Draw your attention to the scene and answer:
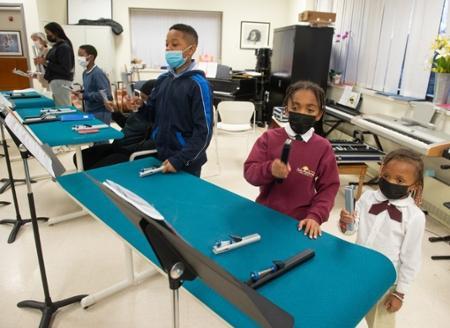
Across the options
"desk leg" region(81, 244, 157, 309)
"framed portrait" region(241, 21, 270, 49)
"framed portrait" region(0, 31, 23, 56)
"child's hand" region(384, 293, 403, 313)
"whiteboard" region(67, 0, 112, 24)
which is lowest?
"desk leg" region(81, 244, 157, 309)

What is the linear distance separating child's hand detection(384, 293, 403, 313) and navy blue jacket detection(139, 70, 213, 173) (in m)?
1.15

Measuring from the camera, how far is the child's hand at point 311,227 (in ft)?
4.07

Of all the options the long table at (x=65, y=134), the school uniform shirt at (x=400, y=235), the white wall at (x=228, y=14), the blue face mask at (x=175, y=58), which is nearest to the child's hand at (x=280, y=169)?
the school uniform shirt at (x=400, y=235)

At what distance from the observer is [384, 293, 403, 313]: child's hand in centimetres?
125

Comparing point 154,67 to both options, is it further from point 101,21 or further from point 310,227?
point 310,227

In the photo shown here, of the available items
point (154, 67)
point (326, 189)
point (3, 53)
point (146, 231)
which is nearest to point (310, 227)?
point (326, 189)

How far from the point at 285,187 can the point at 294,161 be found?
129mm

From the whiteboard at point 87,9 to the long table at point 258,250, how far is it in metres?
6.40

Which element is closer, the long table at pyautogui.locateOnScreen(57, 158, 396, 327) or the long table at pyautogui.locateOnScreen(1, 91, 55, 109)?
the long table at pyautogui.locateOnScreen(57, 158, 396, 327)

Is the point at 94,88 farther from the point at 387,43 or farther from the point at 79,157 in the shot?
the point at 387,43

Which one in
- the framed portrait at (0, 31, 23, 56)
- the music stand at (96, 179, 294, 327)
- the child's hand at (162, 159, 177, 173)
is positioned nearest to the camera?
the music stand at (96, 179, 294, 327)

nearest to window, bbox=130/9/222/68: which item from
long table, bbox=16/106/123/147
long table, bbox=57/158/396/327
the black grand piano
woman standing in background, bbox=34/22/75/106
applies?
the black grand piano

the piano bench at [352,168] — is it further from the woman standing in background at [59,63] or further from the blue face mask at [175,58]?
the woman standing in background at [59,63]

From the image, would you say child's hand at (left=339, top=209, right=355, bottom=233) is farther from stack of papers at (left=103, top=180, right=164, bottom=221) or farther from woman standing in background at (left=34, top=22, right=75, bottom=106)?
woman standing in background at (left=34, top=22, right=75, bottom=106)
